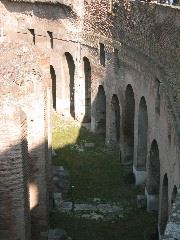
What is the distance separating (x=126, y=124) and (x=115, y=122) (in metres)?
1.36

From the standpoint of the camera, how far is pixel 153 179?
14.1 metres

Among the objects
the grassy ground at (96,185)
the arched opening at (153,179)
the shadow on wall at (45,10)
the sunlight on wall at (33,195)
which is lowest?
the grassy ground at (96,185)

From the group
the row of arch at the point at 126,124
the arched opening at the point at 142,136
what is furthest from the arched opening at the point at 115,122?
the arched opening at the point at 142,136

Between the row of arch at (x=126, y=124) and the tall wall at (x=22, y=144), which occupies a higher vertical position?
the tall wall at (x=22, y=144)

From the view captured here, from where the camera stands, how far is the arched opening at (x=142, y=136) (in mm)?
15320

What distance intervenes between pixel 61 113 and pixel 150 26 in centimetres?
872

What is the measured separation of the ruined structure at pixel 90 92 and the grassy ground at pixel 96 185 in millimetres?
474

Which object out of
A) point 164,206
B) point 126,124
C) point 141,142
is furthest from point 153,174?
point 126,124

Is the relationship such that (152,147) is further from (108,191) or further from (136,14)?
(136,14)

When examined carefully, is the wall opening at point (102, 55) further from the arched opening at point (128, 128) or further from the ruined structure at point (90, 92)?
the arched opening at point (128, 128)

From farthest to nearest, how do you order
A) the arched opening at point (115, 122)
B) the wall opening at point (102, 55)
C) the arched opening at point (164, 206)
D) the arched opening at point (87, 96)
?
the arched opening at point (87, 96)
the wall opening at point (102, 55)
the arched opening at point (115, 122)
the arched opening at point (164, 206)

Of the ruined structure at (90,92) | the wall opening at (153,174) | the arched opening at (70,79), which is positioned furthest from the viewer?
the arched opening at (70,79)

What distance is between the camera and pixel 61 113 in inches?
865

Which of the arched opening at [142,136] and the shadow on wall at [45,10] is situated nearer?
the arched opening at [142,136]
